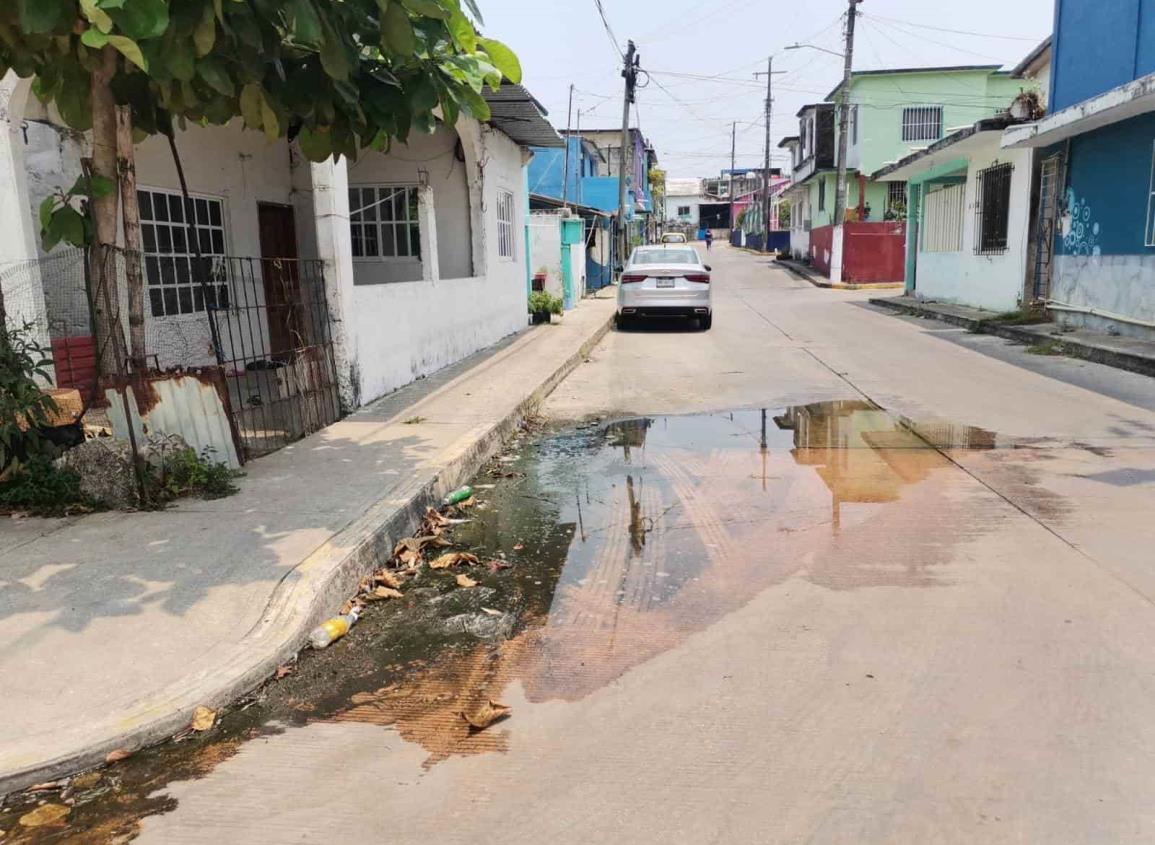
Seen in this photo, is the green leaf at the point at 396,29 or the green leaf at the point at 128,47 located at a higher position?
the green leaf at the point at 396,29

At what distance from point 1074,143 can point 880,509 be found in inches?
479

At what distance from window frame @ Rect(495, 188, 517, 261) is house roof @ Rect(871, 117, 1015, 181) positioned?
847 centimetres

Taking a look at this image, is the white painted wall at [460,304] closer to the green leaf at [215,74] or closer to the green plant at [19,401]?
the green plant at [19,401]

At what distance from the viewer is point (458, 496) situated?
6.22 m

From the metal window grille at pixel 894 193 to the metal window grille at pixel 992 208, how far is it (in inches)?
729

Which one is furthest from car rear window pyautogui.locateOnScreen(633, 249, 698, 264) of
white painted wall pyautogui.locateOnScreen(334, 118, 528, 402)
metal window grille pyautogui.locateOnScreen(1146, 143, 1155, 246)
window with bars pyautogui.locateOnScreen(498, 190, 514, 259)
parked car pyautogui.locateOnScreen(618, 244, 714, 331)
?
metal window grille pyautogui.locateOnScreen(1146, 143, 1155, 246)

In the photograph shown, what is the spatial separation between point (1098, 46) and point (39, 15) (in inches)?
573

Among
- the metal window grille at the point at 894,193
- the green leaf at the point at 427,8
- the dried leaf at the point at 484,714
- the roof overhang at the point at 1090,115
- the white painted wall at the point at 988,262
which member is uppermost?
the metal window grille at the point at 894,193

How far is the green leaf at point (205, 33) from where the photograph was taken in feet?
12.1

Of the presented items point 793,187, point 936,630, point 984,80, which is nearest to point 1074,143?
point 936,630

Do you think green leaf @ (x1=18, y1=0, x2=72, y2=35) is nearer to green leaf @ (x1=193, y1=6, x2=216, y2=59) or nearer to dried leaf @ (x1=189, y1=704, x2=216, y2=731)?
green leaf @ (x1=193, y1=6, x2=216, y2=59)

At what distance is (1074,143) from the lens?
48.3ft

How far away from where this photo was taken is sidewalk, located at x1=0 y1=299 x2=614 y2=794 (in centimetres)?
321

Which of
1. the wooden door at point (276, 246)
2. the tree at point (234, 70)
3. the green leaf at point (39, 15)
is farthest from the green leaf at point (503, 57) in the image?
the wooden door at point (276, 246)
